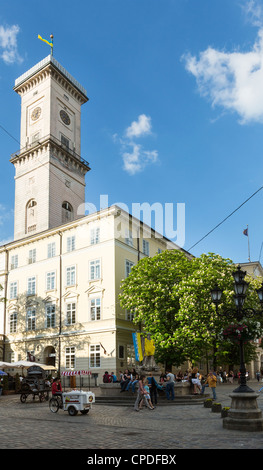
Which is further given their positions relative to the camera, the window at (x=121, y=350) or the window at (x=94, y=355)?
the window at (x=94, y=355)

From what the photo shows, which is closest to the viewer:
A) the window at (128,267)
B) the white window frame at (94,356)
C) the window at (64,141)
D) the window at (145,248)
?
the white window frame at (94,356)

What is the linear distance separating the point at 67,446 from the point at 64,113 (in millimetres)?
50624

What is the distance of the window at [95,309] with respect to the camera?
127 feet

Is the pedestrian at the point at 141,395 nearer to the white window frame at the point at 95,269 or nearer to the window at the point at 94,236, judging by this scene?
the white window frame at the point at 95,269


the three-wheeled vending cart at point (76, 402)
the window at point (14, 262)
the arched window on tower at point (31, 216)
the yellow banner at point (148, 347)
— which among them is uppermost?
the arched window on tower at point (31, 216)

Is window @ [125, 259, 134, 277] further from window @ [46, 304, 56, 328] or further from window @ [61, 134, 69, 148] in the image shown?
window @ [61, 134, 69, 148]

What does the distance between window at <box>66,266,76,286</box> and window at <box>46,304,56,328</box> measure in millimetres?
2950

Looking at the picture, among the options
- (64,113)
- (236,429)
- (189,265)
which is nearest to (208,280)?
(189,265)

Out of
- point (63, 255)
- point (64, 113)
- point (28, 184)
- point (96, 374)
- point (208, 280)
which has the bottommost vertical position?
point (96, 374)

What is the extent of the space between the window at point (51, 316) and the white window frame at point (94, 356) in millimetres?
5662

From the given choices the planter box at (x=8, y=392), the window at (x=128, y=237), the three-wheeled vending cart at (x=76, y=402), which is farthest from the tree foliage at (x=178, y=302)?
the three-wheeled vending cart at (x=76, y=402)

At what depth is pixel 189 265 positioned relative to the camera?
122 ft
